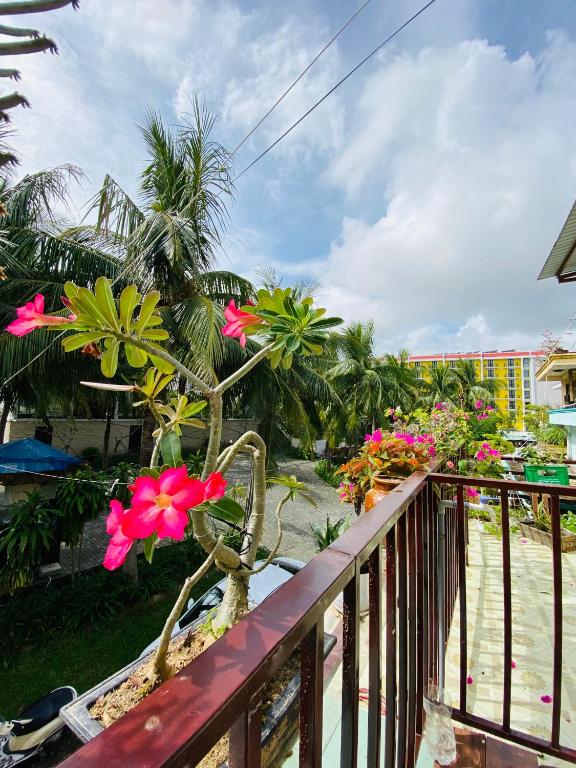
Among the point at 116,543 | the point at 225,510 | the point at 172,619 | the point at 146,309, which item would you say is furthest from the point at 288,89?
the point at 172,619

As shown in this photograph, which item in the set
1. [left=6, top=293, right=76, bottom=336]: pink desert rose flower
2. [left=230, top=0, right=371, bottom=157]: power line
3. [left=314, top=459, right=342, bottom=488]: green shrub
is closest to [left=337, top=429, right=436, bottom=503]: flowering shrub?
[left=6, top=293, right=76, bottom=336]: pink desert rose flower

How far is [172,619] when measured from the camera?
1.01 meters

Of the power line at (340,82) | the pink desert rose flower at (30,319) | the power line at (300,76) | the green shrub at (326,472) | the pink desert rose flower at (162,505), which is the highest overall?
the power line at (300,76)

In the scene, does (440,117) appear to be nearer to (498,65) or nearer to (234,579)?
(498,65)

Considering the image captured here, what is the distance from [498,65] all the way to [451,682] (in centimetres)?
476

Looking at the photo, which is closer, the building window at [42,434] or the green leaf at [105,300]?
the green leaf at [105,300]

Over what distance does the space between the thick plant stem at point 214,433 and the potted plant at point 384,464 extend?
1289 mm

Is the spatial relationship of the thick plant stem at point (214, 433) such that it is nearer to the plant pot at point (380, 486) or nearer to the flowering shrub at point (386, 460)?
the plant pot at point (380, 486)

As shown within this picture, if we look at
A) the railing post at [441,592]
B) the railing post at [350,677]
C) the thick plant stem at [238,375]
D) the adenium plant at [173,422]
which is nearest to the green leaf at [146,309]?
the adenium plant at [173,422]

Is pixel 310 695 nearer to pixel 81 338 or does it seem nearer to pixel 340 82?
pixel 81 338

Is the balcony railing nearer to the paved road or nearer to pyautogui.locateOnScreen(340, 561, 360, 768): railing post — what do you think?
pyautogui.locateOnScreen(340, 561, 360, 768): railing post

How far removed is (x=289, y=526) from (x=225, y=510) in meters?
9.33

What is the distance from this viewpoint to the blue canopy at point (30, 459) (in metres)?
5.08

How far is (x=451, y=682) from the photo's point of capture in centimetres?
189
